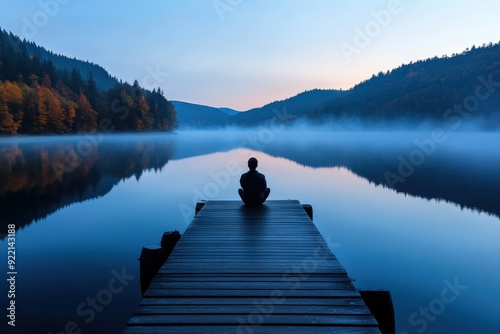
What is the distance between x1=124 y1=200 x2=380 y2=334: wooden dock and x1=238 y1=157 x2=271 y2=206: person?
7.49ft

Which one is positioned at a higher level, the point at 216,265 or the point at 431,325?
the point at 216,265

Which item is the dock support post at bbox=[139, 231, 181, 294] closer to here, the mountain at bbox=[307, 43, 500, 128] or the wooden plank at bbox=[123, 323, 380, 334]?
the wooden plank at bbox=[123, 323, 380, 334]

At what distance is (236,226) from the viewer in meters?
8.41

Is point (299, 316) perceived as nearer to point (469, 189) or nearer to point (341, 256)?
point (341, 256)

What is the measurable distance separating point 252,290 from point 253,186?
18.4 feet

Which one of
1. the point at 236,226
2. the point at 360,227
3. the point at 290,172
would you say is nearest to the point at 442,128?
the point at 290,172

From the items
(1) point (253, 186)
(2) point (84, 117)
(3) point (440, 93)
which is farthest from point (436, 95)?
(1) point (253, 186)

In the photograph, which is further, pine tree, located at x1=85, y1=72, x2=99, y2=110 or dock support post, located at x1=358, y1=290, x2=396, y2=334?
pine tree, located at x1=85, y1=72, x2=99, y2=110

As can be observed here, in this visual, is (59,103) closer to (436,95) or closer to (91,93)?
(91,93)

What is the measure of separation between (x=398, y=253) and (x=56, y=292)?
10137 millimetres

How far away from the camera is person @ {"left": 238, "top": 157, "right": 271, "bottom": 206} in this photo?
31.8 ft

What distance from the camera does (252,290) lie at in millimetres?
4668

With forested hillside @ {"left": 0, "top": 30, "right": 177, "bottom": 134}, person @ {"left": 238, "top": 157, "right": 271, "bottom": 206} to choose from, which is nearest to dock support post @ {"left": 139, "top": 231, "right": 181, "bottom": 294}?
person @ {"left": 238, "top": 157, "right": 271, "bottom": 206}

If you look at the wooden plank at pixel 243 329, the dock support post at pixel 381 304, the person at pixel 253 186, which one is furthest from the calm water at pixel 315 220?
the person at pixel 253 186
